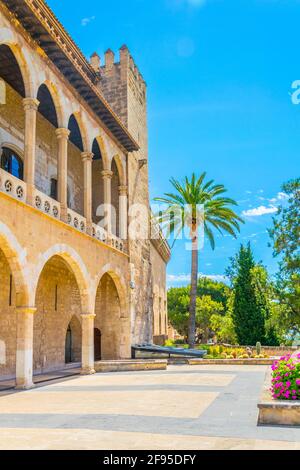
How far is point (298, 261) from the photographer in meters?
30.6

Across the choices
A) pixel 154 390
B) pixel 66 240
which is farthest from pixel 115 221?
pixel 154 390

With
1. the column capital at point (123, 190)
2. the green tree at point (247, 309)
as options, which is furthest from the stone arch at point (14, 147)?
the green tree at point (247, 309)

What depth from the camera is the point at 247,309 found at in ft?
102

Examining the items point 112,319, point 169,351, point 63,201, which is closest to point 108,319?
point 112,319

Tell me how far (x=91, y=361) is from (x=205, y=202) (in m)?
14.5

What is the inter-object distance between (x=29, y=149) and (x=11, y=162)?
11.4 feet

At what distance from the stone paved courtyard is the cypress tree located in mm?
18070

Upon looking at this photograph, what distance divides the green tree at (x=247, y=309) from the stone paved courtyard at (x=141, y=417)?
712 inches

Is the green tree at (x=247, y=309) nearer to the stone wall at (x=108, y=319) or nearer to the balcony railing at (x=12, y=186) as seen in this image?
the stone wall at (x=108, y=319)

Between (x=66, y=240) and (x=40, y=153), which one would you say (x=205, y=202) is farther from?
(x=66, y=240)

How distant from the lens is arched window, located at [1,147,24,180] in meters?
16.2

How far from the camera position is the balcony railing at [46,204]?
1373 centimetres

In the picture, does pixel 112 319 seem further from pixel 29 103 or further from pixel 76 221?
pixel 29 103

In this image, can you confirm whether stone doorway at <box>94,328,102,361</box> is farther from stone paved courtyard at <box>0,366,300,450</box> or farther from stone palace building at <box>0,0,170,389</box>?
stone paved courtyard at <box>0,366,300,450</box>
